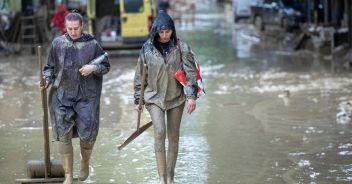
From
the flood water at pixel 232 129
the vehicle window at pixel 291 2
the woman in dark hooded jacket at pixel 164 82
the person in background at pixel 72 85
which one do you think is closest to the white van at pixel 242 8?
the vehicle window at pixel 291 2

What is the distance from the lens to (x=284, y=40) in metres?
26.5

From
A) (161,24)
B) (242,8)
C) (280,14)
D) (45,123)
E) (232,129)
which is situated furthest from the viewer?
(242,8)

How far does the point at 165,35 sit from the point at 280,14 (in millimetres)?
23482

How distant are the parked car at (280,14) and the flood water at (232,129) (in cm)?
882

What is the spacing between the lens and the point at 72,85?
6492 millimetres

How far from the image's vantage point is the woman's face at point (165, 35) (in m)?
6.47

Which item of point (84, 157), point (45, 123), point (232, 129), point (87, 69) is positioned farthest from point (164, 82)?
point (232, 129)

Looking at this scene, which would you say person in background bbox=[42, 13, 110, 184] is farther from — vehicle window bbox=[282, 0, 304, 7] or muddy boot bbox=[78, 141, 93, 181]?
vehicle window bbox=[282, 0, 304, 7]

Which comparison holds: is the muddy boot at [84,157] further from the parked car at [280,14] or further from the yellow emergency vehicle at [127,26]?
the parked car at [280,14]

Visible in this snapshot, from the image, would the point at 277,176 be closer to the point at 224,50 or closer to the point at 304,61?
the point at 304,61

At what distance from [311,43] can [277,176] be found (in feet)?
51.7

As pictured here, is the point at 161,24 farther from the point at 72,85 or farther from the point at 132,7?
the point at 132,7

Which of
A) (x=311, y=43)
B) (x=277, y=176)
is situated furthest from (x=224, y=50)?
(x=277, y=176)

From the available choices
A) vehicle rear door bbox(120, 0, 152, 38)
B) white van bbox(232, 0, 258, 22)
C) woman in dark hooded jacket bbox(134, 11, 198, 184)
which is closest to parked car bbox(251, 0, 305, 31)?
white van bbox(232, 0, 258, 22)
